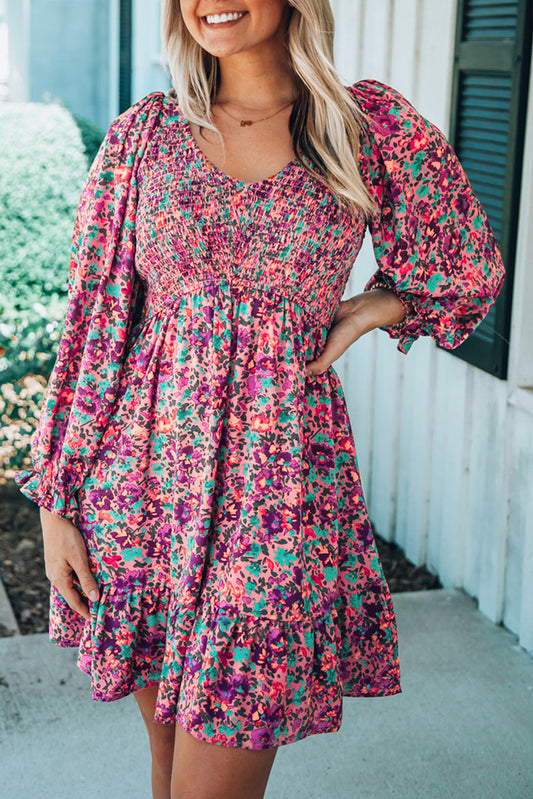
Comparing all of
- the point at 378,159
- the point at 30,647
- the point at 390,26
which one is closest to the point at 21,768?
the point at 30,647

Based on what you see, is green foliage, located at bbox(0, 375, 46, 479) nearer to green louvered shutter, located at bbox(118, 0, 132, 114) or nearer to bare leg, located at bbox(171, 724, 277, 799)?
bare leg, located at bbox(171, 724, 277, 799)

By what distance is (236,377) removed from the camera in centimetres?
185

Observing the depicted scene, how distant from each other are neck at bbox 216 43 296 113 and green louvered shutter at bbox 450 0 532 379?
1410 mm

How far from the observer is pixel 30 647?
11.9 ft

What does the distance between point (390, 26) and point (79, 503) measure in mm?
2912

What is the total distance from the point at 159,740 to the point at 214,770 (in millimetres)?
353

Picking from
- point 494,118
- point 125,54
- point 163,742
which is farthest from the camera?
point 125,54

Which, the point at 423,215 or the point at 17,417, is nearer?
the point at 423,215

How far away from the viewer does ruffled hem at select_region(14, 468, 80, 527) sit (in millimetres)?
1950

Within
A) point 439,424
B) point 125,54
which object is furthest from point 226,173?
point 125,54

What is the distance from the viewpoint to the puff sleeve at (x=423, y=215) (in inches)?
76.0

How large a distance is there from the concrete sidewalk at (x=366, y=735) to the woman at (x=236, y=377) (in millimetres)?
950

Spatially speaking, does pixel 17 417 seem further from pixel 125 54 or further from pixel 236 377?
pixel 125 54

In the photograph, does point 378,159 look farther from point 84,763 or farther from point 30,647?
point 30,647
